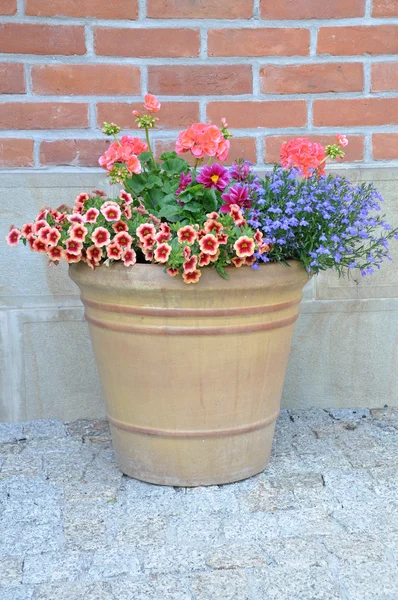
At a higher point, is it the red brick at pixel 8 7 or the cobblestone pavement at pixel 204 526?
the red brick at pixel 8 7

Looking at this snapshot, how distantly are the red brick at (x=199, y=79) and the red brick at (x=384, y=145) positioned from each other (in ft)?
1.59

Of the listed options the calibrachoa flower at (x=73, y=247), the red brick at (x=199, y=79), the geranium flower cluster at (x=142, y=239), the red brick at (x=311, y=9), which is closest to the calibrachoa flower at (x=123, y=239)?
the geranium flower cluster at (x=142, y=239)

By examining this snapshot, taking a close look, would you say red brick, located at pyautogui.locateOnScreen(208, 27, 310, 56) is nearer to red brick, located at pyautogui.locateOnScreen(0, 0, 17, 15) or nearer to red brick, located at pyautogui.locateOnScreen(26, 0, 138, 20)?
red brick, located at pyautogui.locateOnScreen(26, 0, 138, 20)

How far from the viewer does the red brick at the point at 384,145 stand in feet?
8.63

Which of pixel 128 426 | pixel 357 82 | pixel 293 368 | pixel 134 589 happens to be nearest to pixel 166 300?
pixel 128 426

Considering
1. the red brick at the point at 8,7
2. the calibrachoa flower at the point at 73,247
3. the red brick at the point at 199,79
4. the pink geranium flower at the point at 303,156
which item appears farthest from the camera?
the red brick at the point at 199,79

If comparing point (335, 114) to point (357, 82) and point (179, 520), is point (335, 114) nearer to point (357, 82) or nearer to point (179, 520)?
point (357, 82)

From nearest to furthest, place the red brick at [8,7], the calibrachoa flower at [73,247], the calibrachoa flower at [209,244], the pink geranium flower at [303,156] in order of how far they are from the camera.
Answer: the calibrachoa flower at [209,244] < the calibrachoa flower at [73,247] < the pink geranium flower at [303,156] < the red brick at [8,7]

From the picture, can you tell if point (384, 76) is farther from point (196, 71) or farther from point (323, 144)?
point (196, 71)

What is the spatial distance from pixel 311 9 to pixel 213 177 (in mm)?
874

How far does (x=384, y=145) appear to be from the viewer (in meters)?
2.64

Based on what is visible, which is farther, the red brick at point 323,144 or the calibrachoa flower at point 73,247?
the red brick at point 323,144

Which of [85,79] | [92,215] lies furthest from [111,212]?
[85,79]

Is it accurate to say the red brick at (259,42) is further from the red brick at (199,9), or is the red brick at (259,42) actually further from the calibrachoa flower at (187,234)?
the calibrachoa flower at (187,234)
